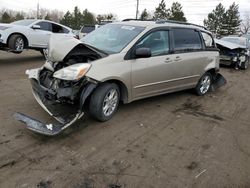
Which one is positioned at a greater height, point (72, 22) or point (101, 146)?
point (72, 22)

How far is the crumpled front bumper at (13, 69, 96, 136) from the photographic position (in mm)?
3848

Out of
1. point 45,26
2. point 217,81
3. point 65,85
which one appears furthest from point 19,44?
point 217,81

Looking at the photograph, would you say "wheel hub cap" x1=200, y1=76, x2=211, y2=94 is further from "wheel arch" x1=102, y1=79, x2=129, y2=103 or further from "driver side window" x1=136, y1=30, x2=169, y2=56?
"wheel arch" x1=102, y1=79, x2=129, y2=103

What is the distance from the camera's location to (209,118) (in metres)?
5.60

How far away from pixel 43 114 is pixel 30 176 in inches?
75.1

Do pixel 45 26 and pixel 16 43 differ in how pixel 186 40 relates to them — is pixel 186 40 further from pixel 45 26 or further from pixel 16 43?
pixel 45 26

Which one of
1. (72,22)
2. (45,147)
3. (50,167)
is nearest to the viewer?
(50,167)

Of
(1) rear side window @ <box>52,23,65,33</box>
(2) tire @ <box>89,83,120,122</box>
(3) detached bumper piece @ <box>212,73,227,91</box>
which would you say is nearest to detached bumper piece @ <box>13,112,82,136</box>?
(2) tire @ <box>89,83,120,122</box>

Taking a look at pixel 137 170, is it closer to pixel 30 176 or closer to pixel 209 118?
pixel 30 176

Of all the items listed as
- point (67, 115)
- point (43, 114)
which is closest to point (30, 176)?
point (67, 115)

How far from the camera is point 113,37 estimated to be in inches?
214

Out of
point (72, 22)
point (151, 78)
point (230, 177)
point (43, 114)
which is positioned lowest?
point (230, 177)

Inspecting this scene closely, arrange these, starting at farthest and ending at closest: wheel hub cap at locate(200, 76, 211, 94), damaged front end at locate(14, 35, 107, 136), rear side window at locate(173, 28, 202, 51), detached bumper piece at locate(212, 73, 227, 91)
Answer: detached bumper piece at locate(212, 73, 227, 91) → wheel hub cap at locate(200, 76, 211, 94) → rear side window at locate(173, 28, 202, 51) → damaged front end at locate(14, 35, 107, 136)

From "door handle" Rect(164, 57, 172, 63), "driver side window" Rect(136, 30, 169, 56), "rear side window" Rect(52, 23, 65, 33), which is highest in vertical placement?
"rear side window" Rect(52, 23, 65, 33)
